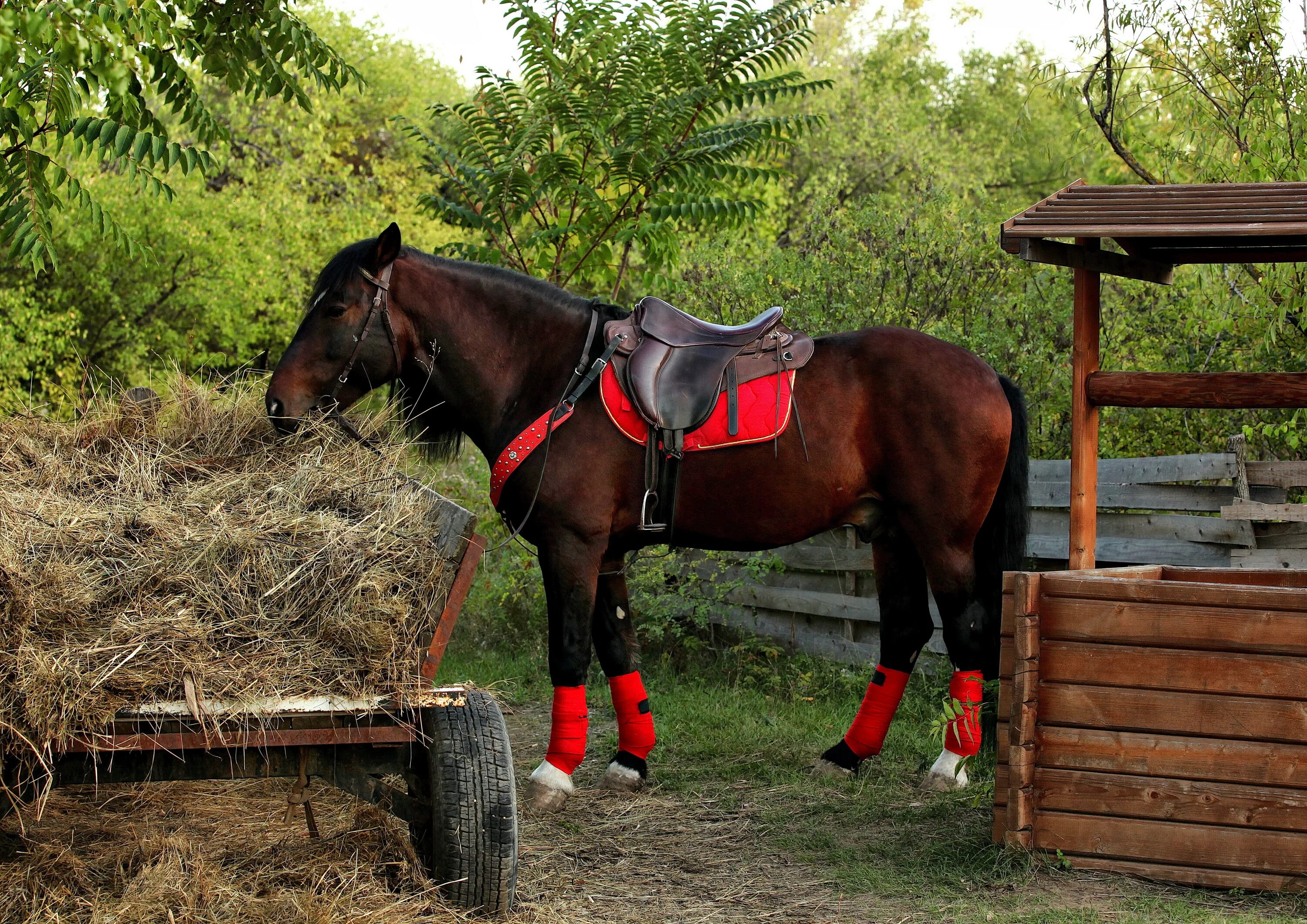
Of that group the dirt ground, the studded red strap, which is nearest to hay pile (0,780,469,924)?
the dirt ground

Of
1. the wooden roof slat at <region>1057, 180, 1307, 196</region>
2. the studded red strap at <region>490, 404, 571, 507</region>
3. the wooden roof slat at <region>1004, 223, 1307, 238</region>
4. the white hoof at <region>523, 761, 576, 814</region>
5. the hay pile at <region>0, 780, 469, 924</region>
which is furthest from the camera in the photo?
the white hoof at <region>523, 761, 576, 814</region>

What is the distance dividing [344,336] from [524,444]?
0.83m

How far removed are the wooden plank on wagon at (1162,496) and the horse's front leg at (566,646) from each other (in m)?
2.57

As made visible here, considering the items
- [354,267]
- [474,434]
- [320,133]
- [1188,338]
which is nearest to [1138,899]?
[474,434]

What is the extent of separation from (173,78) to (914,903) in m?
4.90

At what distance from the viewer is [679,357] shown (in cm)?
456

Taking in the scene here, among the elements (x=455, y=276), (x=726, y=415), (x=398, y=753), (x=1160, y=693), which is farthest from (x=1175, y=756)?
(x=455, y=276)

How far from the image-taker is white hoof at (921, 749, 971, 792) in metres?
4.68

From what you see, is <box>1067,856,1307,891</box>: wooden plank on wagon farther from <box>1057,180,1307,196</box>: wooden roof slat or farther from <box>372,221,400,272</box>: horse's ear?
<box>372,221,400,272</box>: horse's ear

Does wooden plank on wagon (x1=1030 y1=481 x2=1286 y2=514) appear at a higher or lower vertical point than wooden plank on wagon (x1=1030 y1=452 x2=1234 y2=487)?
lower

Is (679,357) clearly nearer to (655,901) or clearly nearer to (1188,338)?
(655,901)

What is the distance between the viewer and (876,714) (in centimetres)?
498

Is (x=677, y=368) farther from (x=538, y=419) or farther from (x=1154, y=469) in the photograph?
(x=1154, y=469)

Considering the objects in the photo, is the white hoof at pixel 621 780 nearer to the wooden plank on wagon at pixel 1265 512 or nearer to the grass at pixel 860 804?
the grass at pixel 860 804
